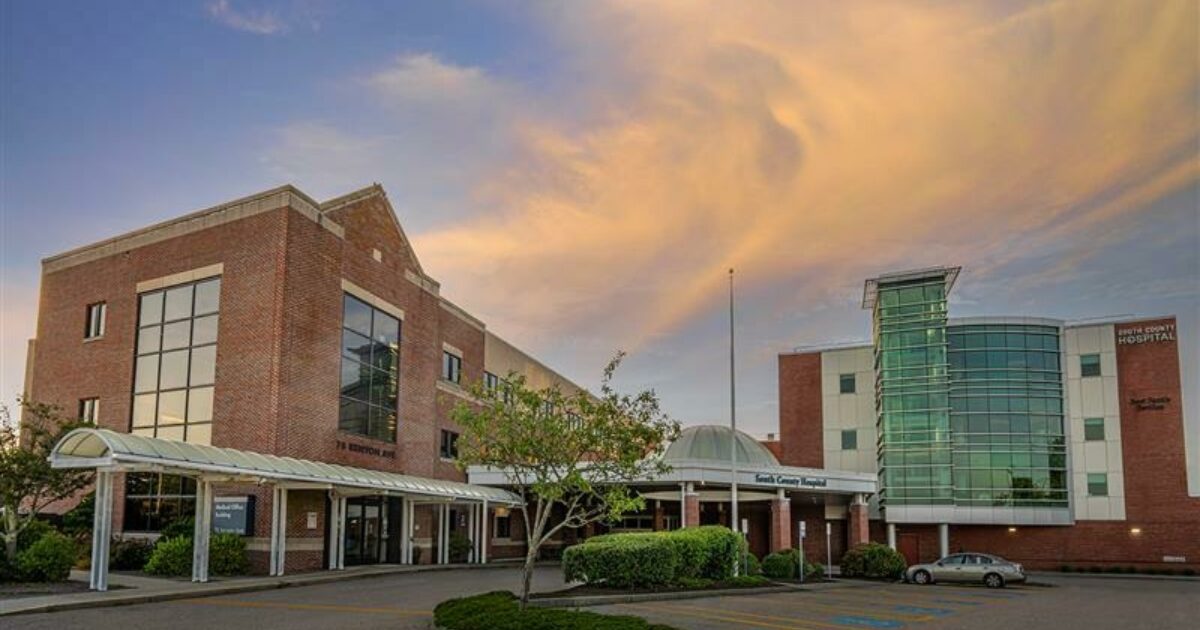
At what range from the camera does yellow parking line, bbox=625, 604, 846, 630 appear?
60.6 feet

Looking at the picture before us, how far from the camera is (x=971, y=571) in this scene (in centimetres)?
3653

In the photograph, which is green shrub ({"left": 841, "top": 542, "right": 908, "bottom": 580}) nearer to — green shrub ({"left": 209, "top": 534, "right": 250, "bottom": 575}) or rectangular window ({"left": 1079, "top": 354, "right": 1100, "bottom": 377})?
rectangular window ({"left": 1079, "top": 354, "right": 1100, "bottom": 377})

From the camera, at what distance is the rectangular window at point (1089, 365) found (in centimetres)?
5347

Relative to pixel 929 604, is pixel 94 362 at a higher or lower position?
higher

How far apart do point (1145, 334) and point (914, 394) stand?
12859 mm

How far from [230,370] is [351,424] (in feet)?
16.3

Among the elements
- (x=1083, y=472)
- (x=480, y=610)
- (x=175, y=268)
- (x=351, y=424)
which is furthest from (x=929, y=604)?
(x=1083, y=472)

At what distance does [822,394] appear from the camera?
199ft

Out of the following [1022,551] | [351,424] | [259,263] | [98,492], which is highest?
[259,263]

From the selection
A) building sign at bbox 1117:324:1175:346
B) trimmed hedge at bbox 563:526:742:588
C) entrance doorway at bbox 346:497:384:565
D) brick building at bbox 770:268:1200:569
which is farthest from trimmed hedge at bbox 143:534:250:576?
building sign at bbox 1117:324:1175:346

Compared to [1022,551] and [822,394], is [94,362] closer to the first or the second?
[822,394]

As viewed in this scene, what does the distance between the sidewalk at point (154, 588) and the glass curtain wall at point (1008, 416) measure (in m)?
34.5

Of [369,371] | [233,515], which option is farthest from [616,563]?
[369,371]

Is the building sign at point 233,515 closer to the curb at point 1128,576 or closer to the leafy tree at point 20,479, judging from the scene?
the leafy tree at point 20,479
